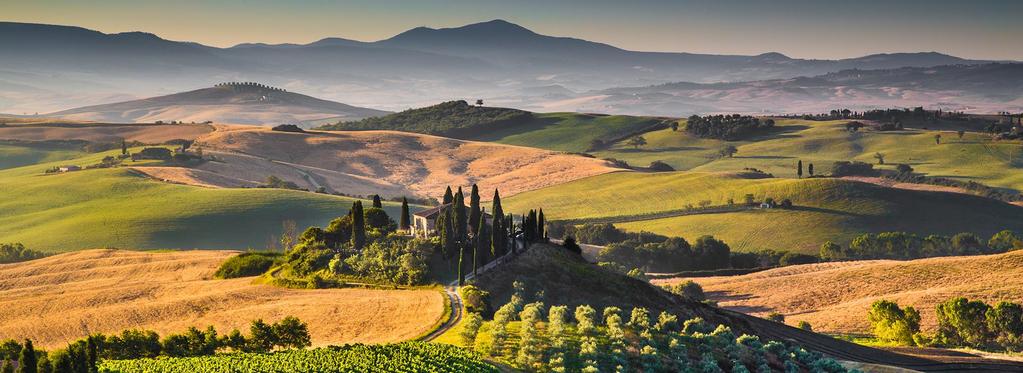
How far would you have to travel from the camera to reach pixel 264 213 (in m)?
155

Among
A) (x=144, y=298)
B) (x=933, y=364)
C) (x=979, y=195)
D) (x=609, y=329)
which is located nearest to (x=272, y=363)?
(x=609, y=329)

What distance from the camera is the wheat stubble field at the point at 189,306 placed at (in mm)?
69875

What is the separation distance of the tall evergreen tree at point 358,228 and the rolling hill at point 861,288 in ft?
143

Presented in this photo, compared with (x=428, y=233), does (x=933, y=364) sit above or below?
below

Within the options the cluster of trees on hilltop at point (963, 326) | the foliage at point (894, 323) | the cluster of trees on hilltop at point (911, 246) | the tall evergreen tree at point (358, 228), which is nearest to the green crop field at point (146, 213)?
the tall evergreen tree at point (358, 228)

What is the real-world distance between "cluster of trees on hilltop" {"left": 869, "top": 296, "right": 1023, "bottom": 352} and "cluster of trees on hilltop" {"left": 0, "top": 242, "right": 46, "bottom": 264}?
106919 millimetres

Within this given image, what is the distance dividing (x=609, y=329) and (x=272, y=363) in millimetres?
21207

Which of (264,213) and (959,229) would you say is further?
(959,229)

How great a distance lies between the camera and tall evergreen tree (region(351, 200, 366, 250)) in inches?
3524

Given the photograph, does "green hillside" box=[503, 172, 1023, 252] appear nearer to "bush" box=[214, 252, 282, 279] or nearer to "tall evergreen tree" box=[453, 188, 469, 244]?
"tall evergreen tree" box=[453, 188, 469, 244]

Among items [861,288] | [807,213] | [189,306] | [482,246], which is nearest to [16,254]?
[189,306]

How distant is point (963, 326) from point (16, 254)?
11605cm

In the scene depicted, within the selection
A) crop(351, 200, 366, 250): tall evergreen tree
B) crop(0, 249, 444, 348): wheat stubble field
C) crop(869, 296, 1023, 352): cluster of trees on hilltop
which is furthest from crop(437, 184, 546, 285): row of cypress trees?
crop(869, 296, 1023, 352): cluster of trees on hilltop

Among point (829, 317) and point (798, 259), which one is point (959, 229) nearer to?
point (798, 259)
